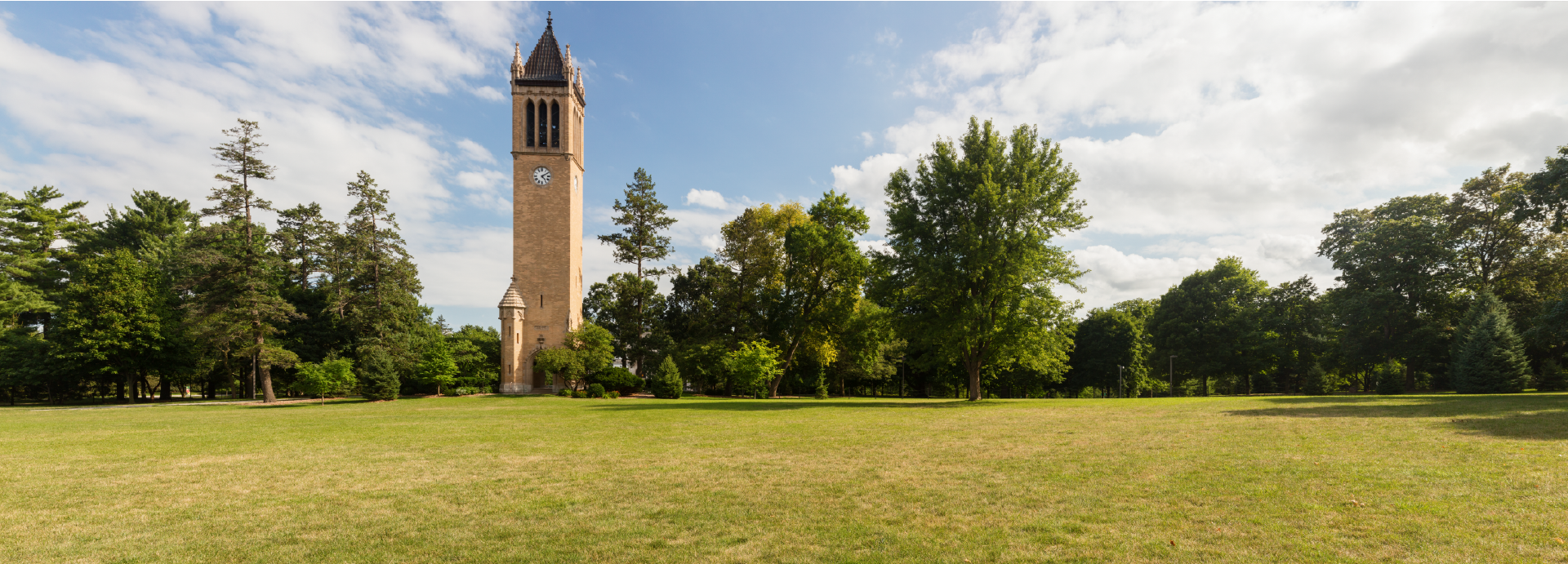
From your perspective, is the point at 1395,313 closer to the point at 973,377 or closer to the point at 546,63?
the point at 973,377

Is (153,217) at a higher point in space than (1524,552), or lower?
higher

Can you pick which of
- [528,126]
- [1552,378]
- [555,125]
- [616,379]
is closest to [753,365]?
[616,379]

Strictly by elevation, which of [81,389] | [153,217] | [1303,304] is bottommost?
[81,389]

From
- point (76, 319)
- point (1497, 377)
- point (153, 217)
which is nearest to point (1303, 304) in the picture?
point (1497, 377)

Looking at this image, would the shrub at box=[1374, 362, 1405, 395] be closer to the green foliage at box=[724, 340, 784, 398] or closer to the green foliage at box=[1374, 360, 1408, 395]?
the green foliage at box=[1374, 360, 1408, 395]

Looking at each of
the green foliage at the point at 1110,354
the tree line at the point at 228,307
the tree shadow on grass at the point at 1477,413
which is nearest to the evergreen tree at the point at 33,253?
the tree line at the point at 228,307

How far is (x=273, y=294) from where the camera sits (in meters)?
40.5

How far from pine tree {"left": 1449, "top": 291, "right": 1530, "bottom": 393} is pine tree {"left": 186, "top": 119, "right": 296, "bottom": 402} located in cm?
6421

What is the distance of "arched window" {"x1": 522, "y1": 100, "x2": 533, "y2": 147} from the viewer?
45125mm

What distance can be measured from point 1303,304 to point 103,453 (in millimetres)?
67787

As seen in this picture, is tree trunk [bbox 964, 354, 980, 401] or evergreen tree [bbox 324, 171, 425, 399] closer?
tree trunk [bbox 964, 354, 980, 401]

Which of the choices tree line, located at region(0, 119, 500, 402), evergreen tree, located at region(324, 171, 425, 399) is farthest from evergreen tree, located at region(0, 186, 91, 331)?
evergreen tree, located at region(324, 171, 425, 399)

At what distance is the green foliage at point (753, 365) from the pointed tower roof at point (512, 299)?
1473 cm

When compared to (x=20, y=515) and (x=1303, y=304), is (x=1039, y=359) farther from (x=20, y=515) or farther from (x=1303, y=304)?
(x=1303, y=304)
